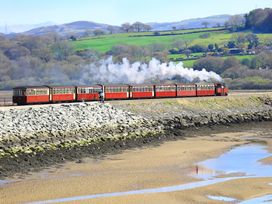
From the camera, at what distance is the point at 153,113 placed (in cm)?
5991

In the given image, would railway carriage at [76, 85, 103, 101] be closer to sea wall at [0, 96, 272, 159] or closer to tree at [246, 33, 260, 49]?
sea wall at [0, 96, 272, 159]

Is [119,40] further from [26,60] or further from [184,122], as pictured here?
[184,122]

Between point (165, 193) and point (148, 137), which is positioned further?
point (148, 137)

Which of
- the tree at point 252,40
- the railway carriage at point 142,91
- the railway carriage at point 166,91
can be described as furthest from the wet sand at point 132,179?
the tree at point 252,40

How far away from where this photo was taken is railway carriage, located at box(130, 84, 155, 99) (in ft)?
226

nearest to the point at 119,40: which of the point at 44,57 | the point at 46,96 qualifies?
the point at 44,57

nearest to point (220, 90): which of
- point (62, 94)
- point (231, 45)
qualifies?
point (62, 94)

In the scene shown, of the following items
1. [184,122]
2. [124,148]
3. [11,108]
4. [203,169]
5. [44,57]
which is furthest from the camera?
[44,57]

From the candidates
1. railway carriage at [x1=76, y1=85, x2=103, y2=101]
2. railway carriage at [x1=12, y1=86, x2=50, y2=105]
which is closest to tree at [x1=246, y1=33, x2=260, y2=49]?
railway carriage at [x1=76, y1=85, x2=103, y2=101]

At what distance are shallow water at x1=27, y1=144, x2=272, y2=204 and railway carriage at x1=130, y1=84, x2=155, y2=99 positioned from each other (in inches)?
794

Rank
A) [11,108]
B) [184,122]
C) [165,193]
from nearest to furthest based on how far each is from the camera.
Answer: [165,193], [11,108], [184,122]

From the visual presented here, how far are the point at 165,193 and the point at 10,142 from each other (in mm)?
13590

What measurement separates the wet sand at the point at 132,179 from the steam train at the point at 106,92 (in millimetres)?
15750

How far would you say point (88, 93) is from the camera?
64625mm
